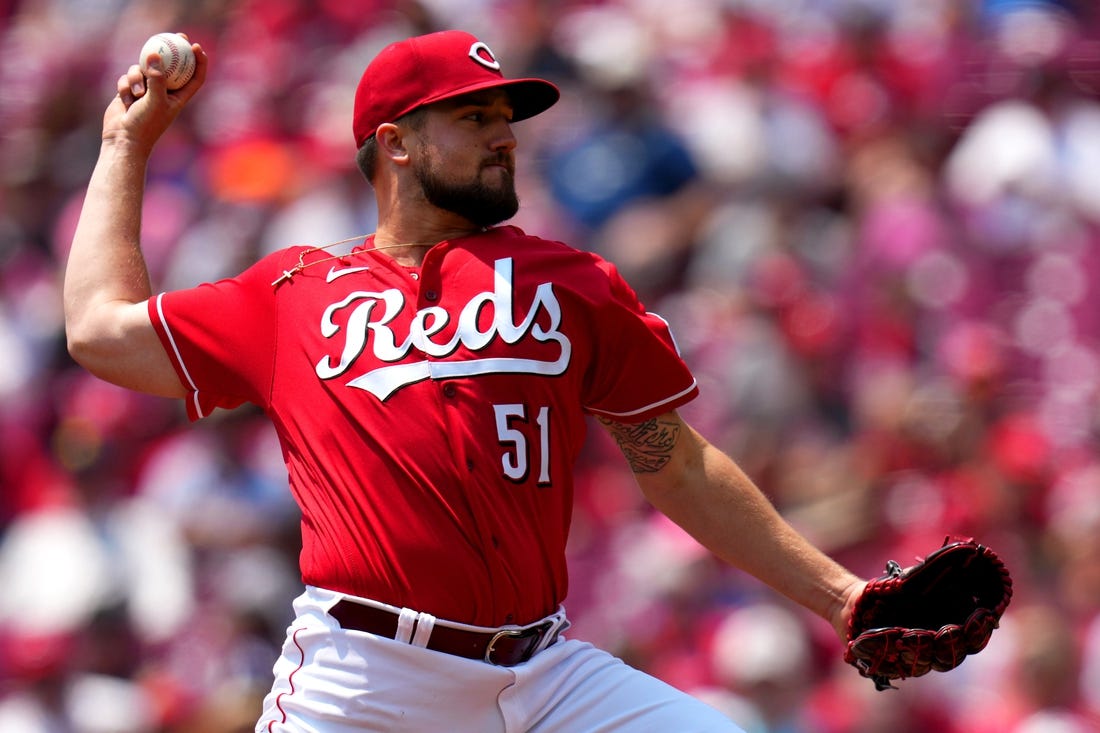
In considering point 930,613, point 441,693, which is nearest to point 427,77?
point 441,693

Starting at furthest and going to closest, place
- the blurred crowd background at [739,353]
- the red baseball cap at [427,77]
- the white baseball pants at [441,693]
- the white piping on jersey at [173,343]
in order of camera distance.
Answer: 1. the blurred crowd background at [739,353]
2. the red baseball cap at [427,77]
3. the white piping on jersey at [173,343]
4. the white baseball pants at [441,693]

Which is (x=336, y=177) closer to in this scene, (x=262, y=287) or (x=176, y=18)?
(x=176, y=18)

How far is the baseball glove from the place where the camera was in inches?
134

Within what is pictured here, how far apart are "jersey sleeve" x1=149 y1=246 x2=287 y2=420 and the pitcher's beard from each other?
429 mm

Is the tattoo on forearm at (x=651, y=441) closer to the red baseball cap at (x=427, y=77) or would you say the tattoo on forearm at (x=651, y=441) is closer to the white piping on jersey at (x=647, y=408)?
the white piping on jersey at (x=647, y=408)

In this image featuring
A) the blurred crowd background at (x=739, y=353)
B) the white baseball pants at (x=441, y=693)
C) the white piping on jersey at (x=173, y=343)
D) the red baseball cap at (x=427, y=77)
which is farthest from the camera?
the blurred crowd background at (x=739, y=353)

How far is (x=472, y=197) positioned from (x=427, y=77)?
287 mm

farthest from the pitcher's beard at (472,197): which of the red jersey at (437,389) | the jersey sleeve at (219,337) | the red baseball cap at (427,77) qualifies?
the jersey sleeve at (219,337)

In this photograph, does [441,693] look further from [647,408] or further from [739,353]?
[739,353]

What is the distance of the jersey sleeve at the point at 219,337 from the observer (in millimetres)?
3523

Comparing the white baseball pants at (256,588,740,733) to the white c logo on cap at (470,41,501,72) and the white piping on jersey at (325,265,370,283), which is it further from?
the white c logo on cap at (470,41,501,72)

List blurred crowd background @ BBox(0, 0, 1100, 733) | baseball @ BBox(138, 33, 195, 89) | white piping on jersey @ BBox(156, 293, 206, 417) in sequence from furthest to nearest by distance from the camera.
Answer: blurred crowd background @ BBox(0, 0, 1100, 733), baseball @ BBox(138, 33, 195, 89), white piping on jersey @ BBox(156, 293, 206, 417)

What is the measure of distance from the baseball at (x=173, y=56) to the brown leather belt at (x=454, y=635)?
52.2 inches

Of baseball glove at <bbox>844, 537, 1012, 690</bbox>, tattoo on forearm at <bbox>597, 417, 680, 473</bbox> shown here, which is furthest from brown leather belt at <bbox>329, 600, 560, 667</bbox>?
baseball glove at <bbox>844, 537, 1012, 690</bbox>
